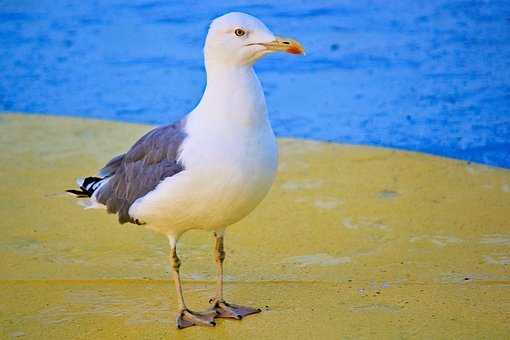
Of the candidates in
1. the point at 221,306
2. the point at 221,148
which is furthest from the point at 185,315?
the point at 221,148

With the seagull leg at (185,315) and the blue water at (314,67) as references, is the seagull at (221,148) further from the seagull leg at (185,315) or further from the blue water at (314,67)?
the blue water at (314,67)

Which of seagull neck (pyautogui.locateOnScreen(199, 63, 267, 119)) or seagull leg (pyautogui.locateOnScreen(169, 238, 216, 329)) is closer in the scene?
seagull neck (pyautogui.locateOnScreen(199, 63, 267, 119))

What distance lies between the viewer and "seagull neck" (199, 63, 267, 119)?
3869 mm

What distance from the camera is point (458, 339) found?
3.85 meters

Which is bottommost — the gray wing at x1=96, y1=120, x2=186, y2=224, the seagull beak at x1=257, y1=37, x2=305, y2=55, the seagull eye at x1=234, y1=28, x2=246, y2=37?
the gray wing at x1=96, y1=120, x2=186, y2=224

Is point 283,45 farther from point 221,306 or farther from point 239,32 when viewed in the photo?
point 221,306

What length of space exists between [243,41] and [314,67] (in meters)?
6.39

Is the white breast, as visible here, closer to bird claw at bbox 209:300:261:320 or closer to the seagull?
the seagull

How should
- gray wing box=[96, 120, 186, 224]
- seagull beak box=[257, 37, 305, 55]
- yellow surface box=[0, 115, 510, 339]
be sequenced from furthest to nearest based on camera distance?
1. yellow surface box=[0, 115, 510, 339]
2. gray wing box=[96, 120, 186, 224]
3. seagull beak box=[257, 37, 305, 55]

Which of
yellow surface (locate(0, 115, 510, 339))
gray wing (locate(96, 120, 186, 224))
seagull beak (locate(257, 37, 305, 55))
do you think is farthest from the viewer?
yellow surface (locate(0, 115, 510, 339))

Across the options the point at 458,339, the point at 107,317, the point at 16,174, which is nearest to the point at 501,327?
the point at 458,339

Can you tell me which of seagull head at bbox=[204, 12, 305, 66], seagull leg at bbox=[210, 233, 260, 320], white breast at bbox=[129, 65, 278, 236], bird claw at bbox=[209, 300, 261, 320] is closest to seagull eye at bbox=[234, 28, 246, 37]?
seagull head at bbox=[204, 12, 305, 66]

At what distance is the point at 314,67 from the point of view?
1018 cm

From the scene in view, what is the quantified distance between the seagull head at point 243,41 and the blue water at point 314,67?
383 cm
